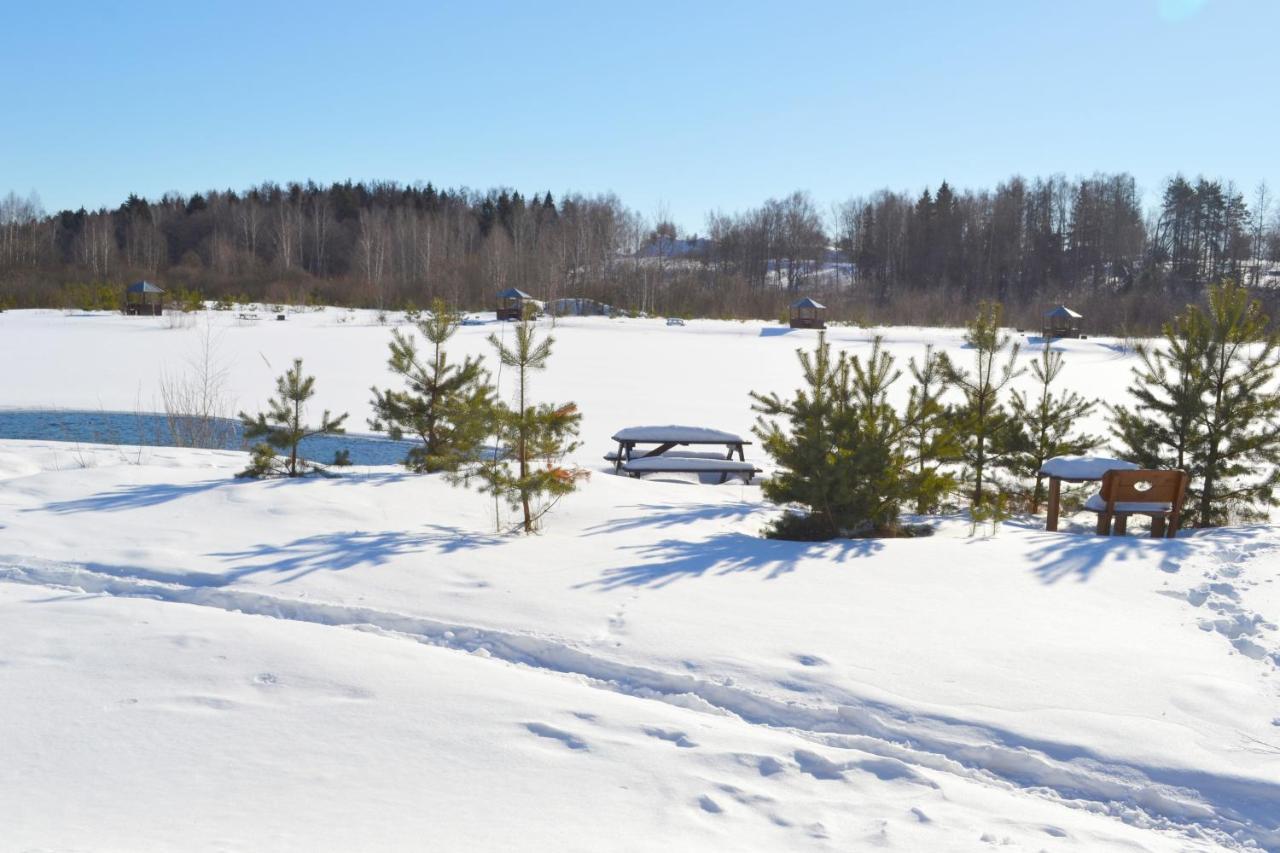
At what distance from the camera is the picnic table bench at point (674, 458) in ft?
46.0

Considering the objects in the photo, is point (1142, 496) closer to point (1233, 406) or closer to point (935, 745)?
point (1233, 406)

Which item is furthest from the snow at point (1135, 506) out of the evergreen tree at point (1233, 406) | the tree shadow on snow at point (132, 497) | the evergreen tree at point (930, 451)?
the tree shadow on snow at point (132, 497)

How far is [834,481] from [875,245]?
3126 inches

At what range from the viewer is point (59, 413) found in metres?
18.6

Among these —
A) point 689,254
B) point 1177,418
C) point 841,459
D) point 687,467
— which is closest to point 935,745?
point 841,459

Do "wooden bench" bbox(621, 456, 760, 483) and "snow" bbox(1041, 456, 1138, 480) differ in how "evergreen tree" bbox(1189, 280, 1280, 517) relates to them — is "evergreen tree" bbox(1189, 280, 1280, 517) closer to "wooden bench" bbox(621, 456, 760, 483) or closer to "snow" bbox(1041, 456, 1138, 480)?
"snow" bbox(1041, 456, 1138, 480)

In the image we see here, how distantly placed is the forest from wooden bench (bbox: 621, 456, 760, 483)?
1546 inches

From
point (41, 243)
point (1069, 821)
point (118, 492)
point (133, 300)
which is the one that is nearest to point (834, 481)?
point (1069, 821)

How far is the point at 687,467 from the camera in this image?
14.3 metres

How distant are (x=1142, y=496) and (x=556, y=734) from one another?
743 centimetres

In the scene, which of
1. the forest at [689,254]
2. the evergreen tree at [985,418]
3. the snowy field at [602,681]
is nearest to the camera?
the snowy field at [602,681]

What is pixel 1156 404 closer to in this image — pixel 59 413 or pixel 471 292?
pixel 59 413

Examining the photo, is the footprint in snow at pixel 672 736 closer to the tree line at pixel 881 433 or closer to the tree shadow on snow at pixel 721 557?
the tree shadow on snow at pixel 721 557

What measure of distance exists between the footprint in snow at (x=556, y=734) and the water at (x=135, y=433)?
11.6 meters
